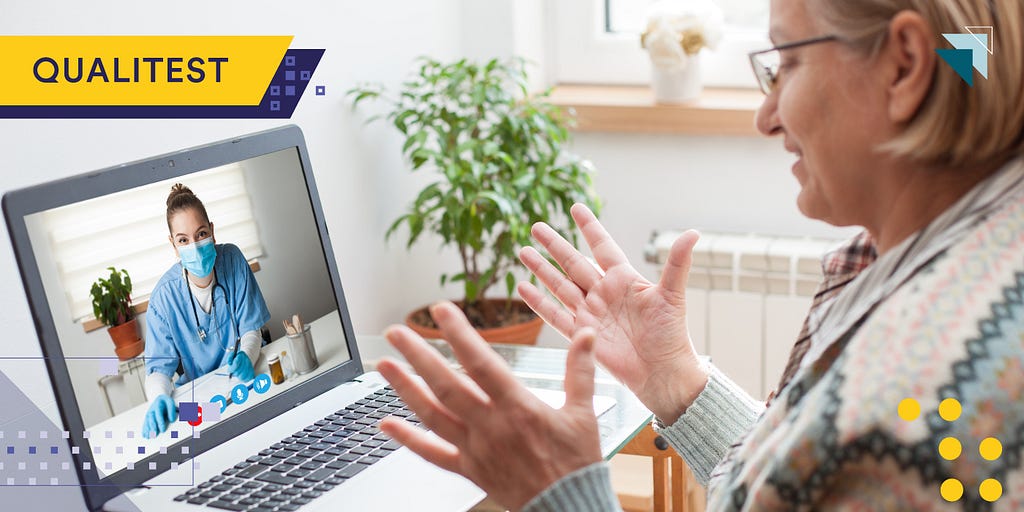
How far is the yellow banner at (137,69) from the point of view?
4.48ft

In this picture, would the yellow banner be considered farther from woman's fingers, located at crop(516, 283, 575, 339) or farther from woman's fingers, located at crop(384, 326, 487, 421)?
woman's fingers, located at crop(384, 326, 487, 421)

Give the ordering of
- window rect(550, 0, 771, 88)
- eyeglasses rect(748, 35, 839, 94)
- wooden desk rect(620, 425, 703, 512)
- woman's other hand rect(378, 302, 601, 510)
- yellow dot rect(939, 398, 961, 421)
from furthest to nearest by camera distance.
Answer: window rect(550, 0, 771, 88) → wooden desk rect(620, 425, 703, 512) → eyeglasses rect(748, 35, 839, 94) → woman's other hand rect(378, 302, 601, 510) → yellow dot rect(939, 398, 961, 421)

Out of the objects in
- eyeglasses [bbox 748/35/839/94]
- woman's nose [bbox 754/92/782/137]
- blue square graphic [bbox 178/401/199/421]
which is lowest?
blue square graphic [bbox 178/401/199/421]

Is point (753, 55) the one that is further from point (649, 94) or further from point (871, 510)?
point (649, 94)

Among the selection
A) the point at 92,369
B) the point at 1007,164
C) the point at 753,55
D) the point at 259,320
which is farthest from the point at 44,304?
the point at 1007,164

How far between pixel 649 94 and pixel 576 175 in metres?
0.51

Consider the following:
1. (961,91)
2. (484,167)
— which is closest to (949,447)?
(961,91)

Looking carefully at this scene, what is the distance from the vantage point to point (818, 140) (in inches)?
32.7

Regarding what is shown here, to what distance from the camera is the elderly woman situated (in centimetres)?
68

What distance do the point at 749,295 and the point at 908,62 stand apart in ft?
5.12

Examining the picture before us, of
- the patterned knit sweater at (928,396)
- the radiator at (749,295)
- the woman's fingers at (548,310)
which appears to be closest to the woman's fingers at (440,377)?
the patterned knit sweater at (928,396)

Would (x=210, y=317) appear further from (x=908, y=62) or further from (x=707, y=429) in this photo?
(x=908, y=62)

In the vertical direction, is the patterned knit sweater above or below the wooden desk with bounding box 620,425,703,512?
above

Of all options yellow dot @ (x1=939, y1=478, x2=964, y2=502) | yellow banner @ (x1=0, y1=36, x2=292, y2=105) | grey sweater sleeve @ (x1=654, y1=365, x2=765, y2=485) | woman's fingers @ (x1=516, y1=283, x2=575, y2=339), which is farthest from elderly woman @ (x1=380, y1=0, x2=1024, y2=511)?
yellow banner @ (x1=0, y1=36, x2=292, y2=105)
